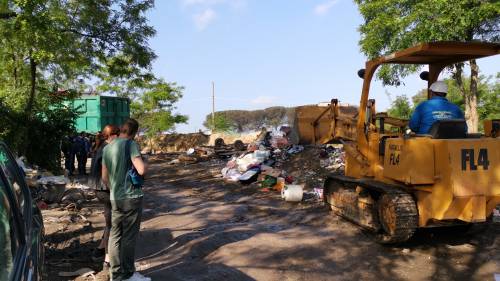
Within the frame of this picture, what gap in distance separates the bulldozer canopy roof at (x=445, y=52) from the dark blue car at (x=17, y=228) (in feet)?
15.4

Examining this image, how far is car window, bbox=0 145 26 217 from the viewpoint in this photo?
3301 mm

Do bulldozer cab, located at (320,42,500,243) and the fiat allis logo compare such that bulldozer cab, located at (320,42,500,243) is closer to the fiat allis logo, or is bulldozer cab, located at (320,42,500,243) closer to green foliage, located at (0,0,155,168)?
the fiat allis logo

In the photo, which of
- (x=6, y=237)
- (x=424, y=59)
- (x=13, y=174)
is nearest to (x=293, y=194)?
(x=424, y=59)

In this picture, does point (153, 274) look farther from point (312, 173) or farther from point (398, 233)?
point (312, 173)

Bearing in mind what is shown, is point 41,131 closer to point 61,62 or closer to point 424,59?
point 61,62

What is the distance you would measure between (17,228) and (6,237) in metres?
0.28

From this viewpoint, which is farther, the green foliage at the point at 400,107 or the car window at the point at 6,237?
the green foliage at the point at 400,107

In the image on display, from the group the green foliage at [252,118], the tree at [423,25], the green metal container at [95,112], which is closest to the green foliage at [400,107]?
the green foliage at [252,118]

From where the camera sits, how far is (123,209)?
16.7 feet

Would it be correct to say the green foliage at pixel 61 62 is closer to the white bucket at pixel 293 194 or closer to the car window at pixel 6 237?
the white bucket at pixel 293 194

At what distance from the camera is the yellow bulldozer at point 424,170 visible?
553 cm

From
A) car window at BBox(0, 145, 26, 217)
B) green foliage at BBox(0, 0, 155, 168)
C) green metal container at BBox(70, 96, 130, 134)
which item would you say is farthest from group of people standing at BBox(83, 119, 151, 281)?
green metal container at BBox(70, 96, 130, 134)

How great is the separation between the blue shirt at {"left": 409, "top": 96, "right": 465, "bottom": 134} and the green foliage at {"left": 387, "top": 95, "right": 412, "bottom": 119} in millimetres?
24309

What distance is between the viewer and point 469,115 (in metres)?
18.2
